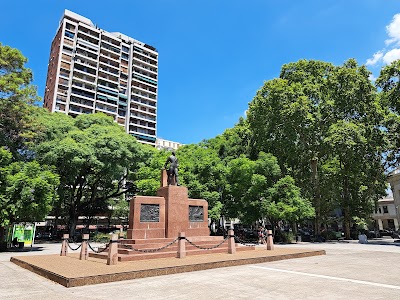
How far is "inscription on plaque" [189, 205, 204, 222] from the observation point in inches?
599

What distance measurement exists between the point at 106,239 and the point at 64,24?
52594 mm

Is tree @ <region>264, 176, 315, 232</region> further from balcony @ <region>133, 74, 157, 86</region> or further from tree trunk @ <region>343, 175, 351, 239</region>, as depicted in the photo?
balcony @ <region>133, 74, 157, 86</region>

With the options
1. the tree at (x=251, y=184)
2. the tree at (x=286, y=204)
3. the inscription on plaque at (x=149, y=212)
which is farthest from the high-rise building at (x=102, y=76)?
the inscription on plaque at (x=149, y=212)

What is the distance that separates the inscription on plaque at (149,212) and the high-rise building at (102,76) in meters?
50.0

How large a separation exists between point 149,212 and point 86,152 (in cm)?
1449

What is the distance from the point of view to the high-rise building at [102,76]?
59656 mm

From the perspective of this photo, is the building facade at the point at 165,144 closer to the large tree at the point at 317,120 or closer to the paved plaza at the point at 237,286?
the large tree at the point at 317,120

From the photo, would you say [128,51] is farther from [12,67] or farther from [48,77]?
[12,67]

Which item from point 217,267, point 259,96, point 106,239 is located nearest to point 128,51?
point 259,96

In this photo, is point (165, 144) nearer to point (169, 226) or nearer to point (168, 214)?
point (168, 214)

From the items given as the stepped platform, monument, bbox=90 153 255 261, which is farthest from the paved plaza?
monument, bbox=90 153 255 261

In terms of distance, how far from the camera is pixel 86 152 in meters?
25.7

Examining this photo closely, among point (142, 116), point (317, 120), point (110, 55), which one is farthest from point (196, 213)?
point (110, 55)

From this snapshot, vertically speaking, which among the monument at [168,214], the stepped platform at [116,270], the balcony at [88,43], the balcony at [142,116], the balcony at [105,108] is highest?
the balcony at [88,43]
